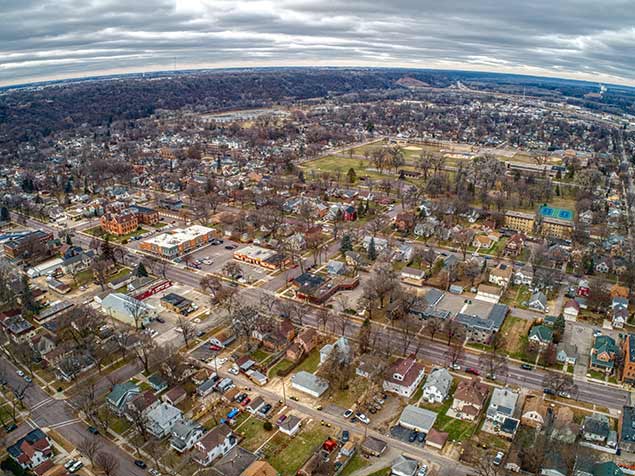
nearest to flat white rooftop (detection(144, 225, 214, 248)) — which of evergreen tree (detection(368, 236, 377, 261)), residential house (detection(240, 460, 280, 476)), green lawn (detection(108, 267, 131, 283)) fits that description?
green lawn (detection(108, 267, 131, 283))

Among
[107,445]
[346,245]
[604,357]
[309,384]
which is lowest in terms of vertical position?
[107,445]

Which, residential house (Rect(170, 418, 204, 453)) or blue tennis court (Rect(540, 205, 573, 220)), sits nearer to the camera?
residential house (Rect(170, 418, 204, 453))

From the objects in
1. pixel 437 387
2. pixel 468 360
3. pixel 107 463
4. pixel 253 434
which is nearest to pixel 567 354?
pixel 468 360

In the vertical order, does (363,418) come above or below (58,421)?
above

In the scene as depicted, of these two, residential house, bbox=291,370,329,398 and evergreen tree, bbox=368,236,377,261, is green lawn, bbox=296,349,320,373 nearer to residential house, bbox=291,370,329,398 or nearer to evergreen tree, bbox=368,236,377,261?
residential house, bbox=291,370,329,398

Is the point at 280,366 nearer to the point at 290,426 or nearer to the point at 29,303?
the point at 290,426

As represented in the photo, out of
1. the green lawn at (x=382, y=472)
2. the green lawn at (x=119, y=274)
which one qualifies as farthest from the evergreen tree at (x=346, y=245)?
the green lawn at (x=382, y=472)
